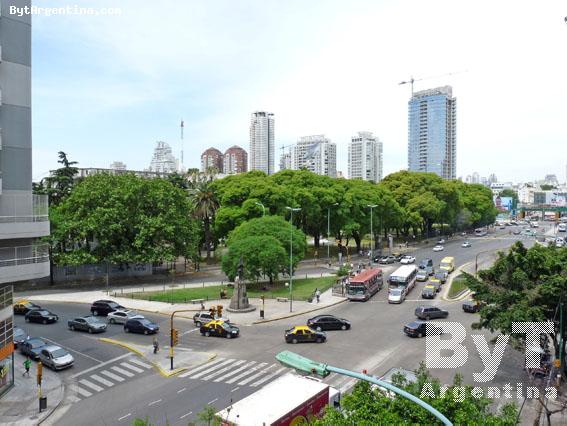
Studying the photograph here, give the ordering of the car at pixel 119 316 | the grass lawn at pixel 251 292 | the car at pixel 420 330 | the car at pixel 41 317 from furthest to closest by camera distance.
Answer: the grass lawn at pixel 251 292 < the car at pixel 41 317 < the car at pixel 119 316 < the car at pixel 420 330

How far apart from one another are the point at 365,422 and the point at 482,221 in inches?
5364

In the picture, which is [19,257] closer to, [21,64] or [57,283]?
[21,64]

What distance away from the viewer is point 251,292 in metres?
54.8

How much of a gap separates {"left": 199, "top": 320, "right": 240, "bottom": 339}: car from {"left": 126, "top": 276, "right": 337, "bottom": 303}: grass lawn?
40.9 feet

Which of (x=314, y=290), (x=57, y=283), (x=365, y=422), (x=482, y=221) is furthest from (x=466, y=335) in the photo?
(x=482, y=221)

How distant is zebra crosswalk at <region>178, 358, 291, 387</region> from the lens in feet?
89.2

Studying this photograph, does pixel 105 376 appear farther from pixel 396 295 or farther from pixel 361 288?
pixel 396 295

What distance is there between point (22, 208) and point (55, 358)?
10917mm

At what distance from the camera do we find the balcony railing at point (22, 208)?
959 inches

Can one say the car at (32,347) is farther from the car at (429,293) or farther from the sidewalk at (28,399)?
the car at (429,293)

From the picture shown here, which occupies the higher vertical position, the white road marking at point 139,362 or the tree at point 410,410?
the tree at point 410,410

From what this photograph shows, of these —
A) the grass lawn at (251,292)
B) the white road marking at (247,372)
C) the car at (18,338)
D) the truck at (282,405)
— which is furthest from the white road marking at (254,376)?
the grass lawn at (251,292)

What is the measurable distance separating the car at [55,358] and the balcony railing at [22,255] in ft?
28.1

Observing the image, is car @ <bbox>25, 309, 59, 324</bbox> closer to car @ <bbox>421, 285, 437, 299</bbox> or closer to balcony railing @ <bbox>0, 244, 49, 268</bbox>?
balcony railing @ <bbox>0, 244, 49, 268</bbox>
